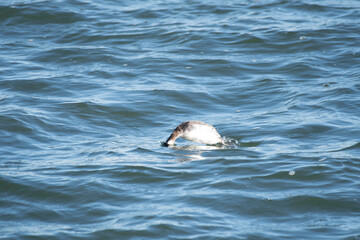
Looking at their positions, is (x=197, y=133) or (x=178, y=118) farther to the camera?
(x=178, y=118)

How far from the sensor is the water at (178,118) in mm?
7238

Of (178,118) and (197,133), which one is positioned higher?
(197,133)

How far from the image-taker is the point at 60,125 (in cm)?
1116

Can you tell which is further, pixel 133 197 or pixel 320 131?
pixel 320 131

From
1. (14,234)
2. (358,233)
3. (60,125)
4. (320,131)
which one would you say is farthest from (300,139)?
(14,234)

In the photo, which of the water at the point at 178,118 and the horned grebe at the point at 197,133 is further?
the horned grebe at the point at 197,133

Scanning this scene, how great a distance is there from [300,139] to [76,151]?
14.2 feet

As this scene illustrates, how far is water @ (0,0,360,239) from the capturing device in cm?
724

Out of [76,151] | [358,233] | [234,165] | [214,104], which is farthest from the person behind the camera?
[214,104]

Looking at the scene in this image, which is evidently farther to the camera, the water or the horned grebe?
the horned grebe

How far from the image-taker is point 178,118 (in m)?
11.8

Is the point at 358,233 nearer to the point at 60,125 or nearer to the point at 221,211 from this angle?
the point at 221,211

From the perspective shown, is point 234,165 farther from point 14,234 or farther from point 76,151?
point 14,234

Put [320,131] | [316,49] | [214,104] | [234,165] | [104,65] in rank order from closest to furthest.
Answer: [234,165], [320,131], [214,104], [104,65], [316,49]
